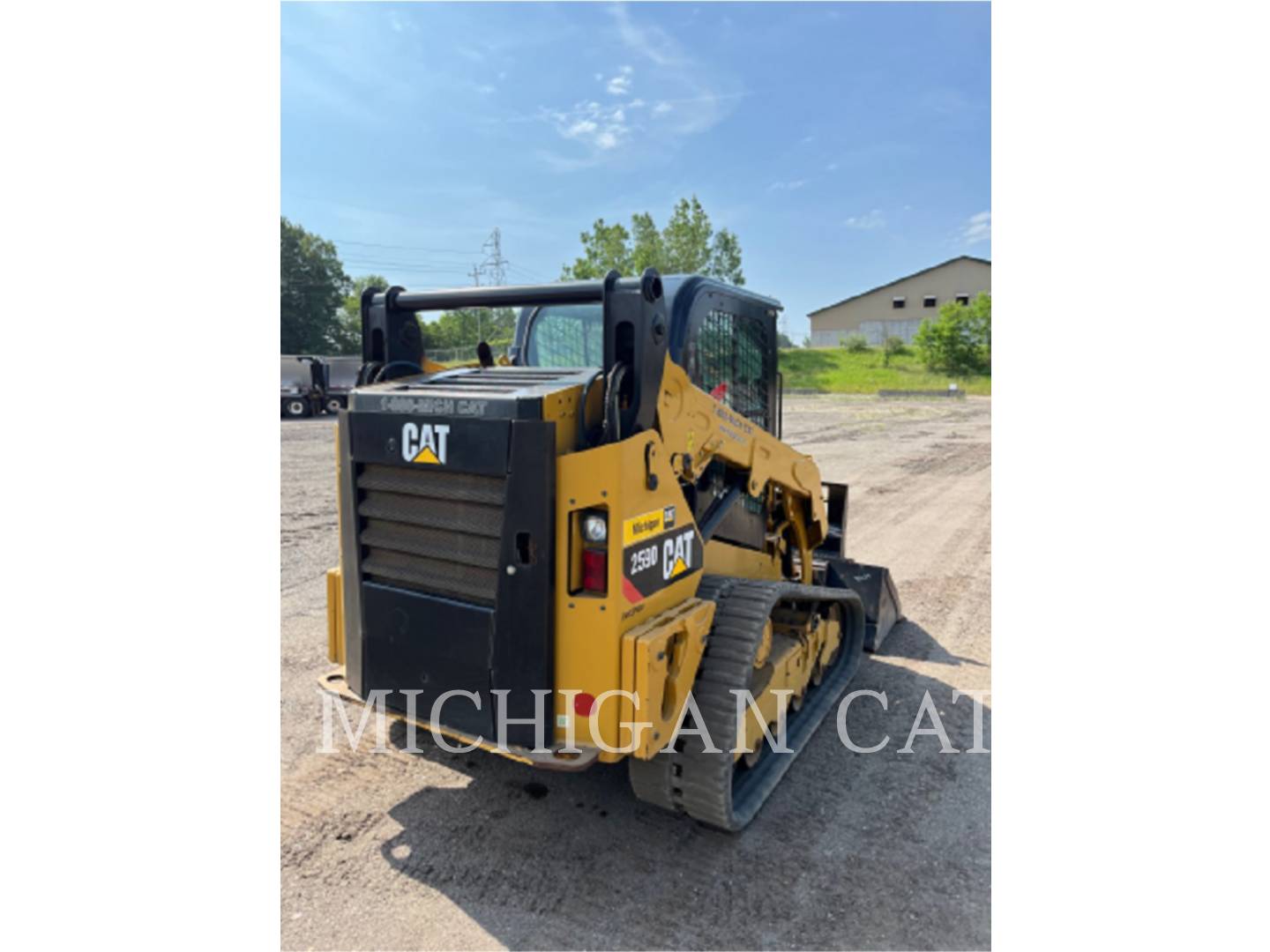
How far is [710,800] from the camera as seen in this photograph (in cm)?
341

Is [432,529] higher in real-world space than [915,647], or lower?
higher

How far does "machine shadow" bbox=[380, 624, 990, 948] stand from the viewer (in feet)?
10.0

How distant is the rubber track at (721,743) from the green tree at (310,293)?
150 feet

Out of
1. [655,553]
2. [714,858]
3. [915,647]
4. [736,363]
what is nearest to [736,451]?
[736,363]

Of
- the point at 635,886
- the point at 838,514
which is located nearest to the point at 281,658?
the point at 635,886

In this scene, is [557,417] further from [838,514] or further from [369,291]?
[838,514]

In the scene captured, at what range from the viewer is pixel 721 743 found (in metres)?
3.40

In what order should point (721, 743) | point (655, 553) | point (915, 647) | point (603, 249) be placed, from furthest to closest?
point (603, 249), point (915, 647), point (721, 743), point (655, 553)

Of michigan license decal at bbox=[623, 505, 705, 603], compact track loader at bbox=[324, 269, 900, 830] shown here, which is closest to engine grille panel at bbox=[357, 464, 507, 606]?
compact track loader at bbox=[324, 269, 900, 830]

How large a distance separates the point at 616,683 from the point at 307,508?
9.15 meters

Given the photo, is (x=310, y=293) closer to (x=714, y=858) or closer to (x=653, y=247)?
(x=653, y=247)

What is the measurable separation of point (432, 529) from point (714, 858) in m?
1.89

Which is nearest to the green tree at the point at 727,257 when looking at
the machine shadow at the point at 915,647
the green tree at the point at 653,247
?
the green tree at the point at 653,247

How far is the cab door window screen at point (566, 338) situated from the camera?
4543 millimetres
